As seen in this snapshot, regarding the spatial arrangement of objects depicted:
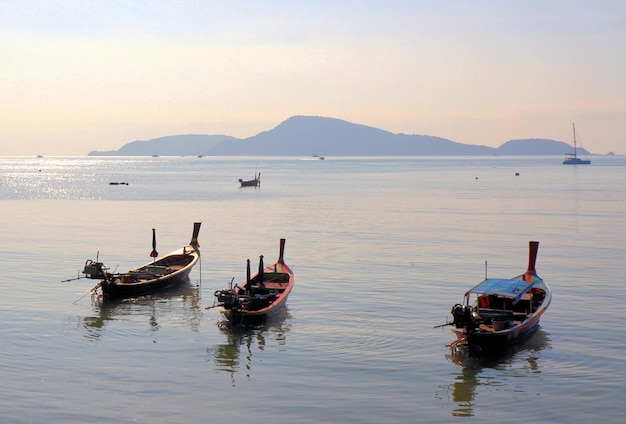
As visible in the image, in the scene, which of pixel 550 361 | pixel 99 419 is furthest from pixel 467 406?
pixel 99 419

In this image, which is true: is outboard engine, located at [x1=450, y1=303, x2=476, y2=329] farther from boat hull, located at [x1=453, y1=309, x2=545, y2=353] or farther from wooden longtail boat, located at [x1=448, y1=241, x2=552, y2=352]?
boat hull, located at [x1=453, y1=309, x2=545, y2=353]

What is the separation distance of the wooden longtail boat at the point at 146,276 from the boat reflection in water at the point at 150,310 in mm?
410

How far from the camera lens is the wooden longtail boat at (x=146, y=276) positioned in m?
42.8

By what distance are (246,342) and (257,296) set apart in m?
4.15

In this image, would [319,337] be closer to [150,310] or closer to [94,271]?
[150,310]

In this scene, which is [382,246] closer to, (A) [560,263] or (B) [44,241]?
(A) [560,263]

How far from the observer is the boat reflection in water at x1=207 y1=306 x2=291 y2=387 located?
101 feet

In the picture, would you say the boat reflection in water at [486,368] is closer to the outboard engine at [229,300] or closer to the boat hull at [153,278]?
the outboard engine at [229,300]

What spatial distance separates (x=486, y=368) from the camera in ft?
101

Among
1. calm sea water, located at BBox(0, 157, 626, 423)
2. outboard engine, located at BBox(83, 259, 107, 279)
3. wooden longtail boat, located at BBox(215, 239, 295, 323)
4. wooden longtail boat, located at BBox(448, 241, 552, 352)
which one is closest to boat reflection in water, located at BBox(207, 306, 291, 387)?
calm sea water, located at BBox(0, 157, 626, 423)

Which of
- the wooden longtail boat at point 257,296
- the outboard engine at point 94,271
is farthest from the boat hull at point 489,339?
the outboard engine at point 94,271

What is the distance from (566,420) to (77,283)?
3250 cm

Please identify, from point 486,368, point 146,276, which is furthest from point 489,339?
point 146,276

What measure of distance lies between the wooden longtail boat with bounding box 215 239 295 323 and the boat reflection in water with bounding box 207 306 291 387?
43cm
